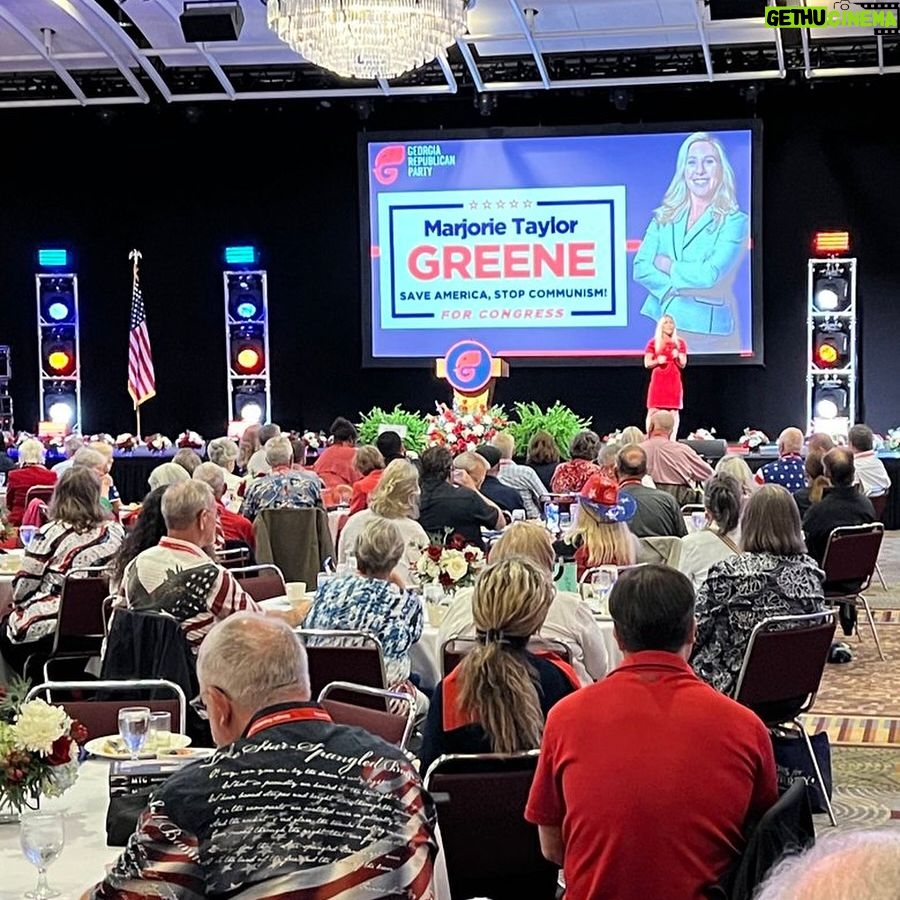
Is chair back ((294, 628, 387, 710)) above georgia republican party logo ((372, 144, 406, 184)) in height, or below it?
below

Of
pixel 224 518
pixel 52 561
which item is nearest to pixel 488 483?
pixel 224 518

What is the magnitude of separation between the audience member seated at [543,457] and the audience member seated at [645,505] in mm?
2160

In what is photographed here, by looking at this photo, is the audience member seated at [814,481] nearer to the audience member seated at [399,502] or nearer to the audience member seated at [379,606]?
the audience member seated at [399,502]

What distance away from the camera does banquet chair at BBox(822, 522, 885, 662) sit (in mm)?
7371

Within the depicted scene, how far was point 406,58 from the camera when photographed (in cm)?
914

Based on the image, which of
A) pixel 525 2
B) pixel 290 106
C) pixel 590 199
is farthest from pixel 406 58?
pixel 290 106

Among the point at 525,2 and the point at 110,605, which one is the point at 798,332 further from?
the point at 110,605

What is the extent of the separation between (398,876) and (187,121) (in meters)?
14.3

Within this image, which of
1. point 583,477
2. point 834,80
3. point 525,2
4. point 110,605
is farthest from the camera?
point 834,80

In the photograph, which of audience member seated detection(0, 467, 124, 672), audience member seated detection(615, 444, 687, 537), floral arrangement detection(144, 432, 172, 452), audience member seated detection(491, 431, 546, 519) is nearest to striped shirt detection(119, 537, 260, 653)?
audience member seated detection(0, 467, 124, 672)

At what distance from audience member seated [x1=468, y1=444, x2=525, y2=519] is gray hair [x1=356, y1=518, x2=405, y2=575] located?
3.06 metres

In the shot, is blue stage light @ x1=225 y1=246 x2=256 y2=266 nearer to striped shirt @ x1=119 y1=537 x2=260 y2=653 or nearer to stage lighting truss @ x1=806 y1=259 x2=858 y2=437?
stage lighting truss @ x1=806 y1=259 x2=858 y2=437

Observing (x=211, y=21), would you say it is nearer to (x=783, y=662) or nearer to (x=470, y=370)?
(x=470, y=370)

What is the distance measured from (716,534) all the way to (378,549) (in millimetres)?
1606
